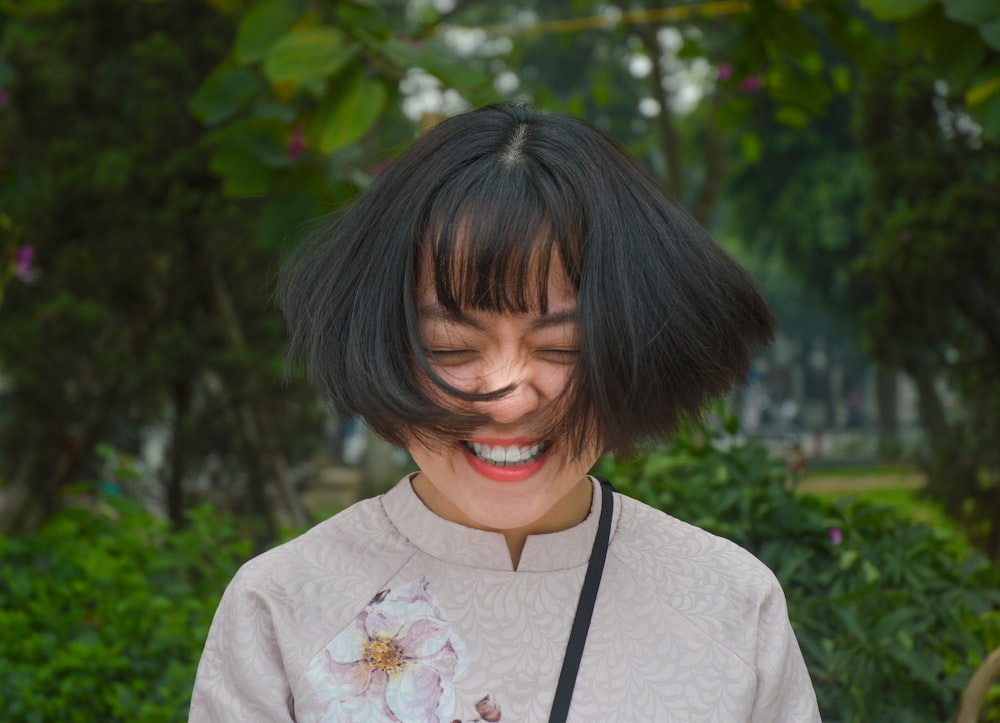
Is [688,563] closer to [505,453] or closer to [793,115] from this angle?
[505,453]

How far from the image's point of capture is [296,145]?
108 inches

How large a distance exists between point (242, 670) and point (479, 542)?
278mm

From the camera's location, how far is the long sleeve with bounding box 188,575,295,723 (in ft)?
4.07

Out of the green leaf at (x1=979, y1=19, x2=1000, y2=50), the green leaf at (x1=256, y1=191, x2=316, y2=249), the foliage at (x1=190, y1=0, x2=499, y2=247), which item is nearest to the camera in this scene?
the green leaf at (x1=979, y1=19, x2=1000, y2=50)

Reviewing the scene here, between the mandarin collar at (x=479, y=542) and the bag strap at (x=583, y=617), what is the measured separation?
0.04ft

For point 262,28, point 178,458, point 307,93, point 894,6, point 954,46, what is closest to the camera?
point 894,6

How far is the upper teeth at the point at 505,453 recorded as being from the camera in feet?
4.08

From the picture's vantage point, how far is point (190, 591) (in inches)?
107

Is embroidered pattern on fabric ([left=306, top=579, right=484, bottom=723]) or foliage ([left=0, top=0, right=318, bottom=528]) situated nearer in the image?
embroidered pattern on fabric ([left=306, top=579, right=484, bottom=723])

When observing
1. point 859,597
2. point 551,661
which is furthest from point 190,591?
point 551,661

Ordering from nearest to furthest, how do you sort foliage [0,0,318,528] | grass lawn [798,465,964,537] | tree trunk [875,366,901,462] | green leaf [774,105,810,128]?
green leaf [774,105,810,128] → foliage [0,0,318,528] → grass lawn [798,465,964,537] → tree trunk [875,366,901,462]

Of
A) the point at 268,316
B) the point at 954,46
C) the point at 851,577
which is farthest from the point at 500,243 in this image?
the point at 268,316

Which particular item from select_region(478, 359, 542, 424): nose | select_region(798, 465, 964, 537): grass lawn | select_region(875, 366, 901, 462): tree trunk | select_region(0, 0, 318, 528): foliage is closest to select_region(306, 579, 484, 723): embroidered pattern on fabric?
select_region(478, 359, 542, 424): nose

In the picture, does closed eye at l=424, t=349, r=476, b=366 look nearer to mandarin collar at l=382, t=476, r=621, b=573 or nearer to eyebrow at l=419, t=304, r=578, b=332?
eyebrow at l=419, t=304, r=578, b=332
